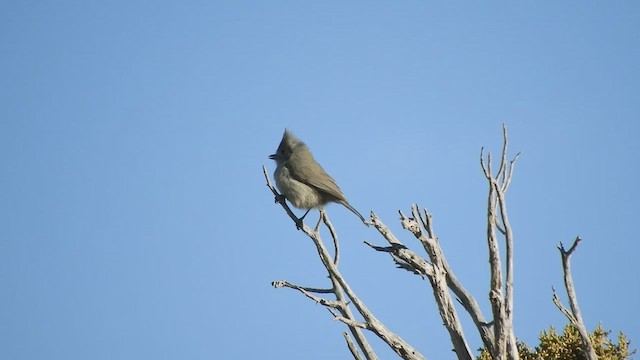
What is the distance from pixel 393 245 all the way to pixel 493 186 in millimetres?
1295

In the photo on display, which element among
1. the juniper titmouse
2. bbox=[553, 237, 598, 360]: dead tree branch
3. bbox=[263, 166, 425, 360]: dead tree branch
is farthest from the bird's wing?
bbox=[553, 237, 598, 360]: dead tree branch

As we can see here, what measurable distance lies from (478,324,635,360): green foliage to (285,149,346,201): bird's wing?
10.7 ft

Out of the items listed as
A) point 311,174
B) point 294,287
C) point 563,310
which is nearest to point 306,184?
point 311,174

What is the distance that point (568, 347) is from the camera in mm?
7492

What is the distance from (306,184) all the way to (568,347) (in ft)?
14.0

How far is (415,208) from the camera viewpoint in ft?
24.1

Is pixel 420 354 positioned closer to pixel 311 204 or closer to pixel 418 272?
pixel 418 272

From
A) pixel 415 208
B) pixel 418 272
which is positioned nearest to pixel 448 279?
pixel 418 272

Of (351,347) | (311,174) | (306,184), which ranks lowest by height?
Result: (351,347)

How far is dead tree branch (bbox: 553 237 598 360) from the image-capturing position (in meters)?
7.16

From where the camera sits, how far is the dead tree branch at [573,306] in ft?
23.5

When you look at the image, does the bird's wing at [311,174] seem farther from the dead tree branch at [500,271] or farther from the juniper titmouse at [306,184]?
the dead tree branch at [500,271]

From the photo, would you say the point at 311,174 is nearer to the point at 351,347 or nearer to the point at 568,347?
the point at 351,347

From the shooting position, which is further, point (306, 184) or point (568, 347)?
point (306, 184)
